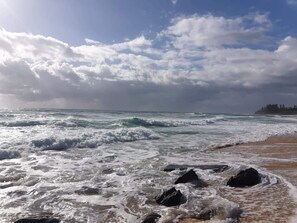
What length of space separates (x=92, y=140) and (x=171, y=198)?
40.4 feet

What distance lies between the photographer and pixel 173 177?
9641mm

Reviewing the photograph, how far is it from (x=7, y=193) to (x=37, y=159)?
5.18 meters

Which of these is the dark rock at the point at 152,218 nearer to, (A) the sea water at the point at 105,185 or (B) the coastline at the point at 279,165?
(A) the sea water at the point at 105,185

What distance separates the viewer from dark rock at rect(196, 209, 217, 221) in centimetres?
621

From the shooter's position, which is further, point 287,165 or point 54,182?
→ point 287,165

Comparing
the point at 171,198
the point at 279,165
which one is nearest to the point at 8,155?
the point at 171,198

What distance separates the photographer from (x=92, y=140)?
18766 mm

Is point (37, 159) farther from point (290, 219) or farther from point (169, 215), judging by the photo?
point (290, 219)

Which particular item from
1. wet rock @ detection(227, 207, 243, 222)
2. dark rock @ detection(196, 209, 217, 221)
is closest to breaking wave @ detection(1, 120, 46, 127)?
dark rock @ detection(196, 209, 217, 221)

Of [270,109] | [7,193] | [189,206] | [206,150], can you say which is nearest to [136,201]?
[189,206]

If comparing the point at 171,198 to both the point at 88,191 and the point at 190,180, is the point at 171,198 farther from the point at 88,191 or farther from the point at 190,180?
the point at 88,191

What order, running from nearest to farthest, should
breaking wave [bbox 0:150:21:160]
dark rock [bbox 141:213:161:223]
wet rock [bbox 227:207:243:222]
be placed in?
1. dark rock [bbox 141:213:161:223]
2. wet rock [bbox 227:207:243:222]
3. breaking wave [bbox 0:150:21:160]

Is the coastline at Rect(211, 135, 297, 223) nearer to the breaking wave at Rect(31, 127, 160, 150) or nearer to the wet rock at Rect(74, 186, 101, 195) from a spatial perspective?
the wet rock at Rect(74, 186, 101, 195)

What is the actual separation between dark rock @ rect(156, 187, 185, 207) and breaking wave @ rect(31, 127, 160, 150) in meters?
10.5
